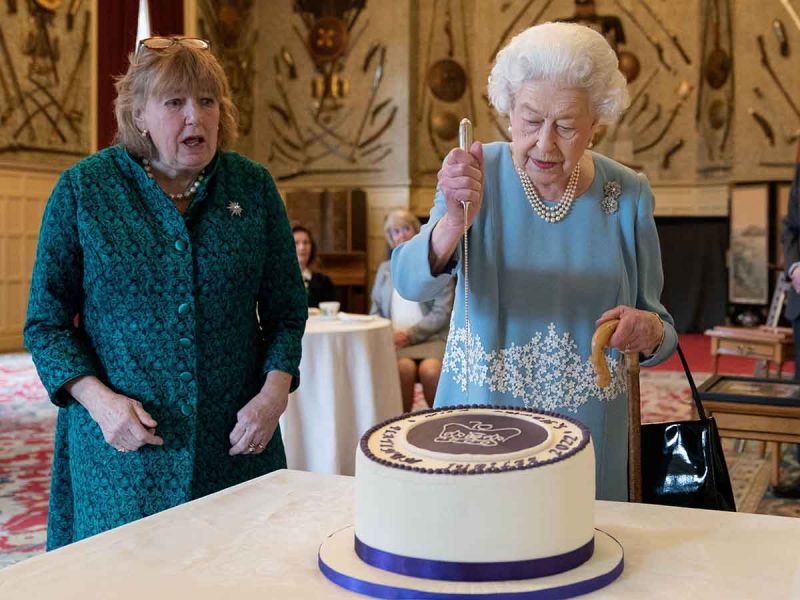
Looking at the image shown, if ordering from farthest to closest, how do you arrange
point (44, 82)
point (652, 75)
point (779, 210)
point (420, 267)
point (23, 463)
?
point (652, 75)
point (779, 210)
point (44, 82)
point (23, 463)
point (420, 267)

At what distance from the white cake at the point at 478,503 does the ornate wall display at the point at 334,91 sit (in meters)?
14.6

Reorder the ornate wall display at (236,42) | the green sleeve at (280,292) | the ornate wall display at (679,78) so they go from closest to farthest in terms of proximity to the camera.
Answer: the green sleeve at (280,292) < the ornate wall display at (679,78) < the ornate wall display at (236,42)

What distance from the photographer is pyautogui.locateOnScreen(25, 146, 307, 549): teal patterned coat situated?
2104 millimetres

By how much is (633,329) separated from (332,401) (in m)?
3.52

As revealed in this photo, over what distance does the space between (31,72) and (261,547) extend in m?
11.4

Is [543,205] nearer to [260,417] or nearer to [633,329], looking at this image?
[633,329]

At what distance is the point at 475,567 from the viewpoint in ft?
3.85

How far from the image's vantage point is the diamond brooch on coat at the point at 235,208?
88.1 inches

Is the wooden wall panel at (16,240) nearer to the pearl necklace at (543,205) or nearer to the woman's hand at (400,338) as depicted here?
the woman's hand at (400,338)

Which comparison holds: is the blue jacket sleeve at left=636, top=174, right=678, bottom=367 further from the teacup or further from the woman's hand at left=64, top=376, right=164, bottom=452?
the teacup

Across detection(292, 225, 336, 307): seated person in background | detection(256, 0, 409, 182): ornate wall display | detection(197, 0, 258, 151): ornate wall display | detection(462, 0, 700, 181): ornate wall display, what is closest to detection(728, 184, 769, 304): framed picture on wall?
detection(462, 0, 700, 181): ornate wall display

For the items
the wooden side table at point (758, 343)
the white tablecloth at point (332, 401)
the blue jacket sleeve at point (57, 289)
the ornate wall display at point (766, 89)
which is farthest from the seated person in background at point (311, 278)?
the ornate wall display at point (766, 89)

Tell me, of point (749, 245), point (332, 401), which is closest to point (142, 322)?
point (332, 401)

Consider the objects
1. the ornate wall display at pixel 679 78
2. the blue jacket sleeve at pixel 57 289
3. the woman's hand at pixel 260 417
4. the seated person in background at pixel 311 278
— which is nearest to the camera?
the blue jacket sleeve at pixel 57 289
